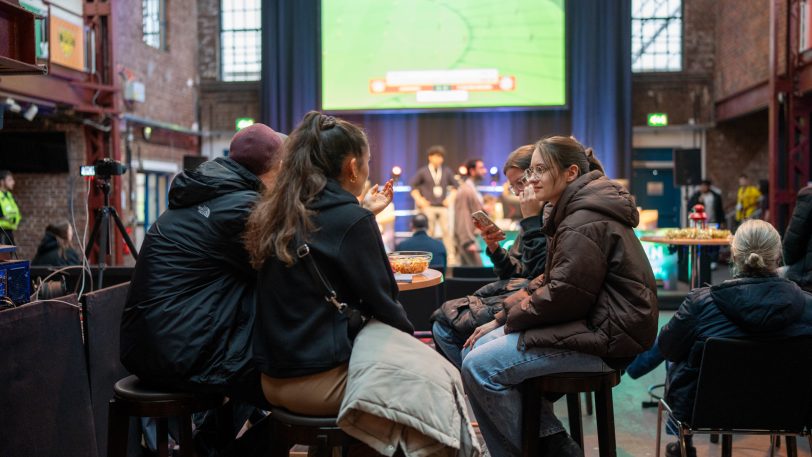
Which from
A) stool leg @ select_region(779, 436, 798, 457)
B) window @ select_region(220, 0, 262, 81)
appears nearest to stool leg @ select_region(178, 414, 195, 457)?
stool leg @ select_region(779, 436, 798, 457)

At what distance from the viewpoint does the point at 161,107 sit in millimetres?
12406

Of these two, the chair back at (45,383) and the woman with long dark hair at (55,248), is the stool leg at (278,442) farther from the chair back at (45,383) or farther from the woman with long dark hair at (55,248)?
the woman with long dark hair at (55,248)

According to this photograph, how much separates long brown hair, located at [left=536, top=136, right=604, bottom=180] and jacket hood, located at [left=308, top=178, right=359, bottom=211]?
3.12 feet

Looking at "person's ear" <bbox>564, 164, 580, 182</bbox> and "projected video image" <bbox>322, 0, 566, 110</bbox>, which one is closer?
"person's ear" <bbox>564, 164, 580, 182</bbox>

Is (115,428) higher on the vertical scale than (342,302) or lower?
lower

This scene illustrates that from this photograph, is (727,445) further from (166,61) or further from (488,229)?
(166,61)

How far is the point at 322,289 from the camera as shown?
183 cm

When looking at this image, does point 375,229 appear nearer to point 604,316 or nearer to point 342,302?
point 342,302

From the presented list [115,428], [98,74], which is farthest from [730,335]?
[98,74]

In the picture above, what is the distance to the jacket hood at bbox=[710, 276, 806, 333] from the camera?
234 cm

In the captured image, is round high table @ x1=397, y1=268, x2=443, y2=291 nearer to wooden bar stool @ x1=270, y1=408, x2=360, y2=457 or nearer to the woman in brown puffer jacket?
the woman in brown puffer jacket

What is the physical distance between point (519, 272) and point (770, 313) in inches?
48.1

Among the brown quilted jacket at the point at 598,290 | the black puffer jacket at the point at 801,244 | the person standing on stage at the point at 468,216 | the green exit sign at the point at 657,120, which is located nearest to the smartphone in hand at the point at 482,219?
the brown quilted jacket at the point at 598,290

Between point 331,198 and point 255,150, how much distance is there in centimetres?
67
